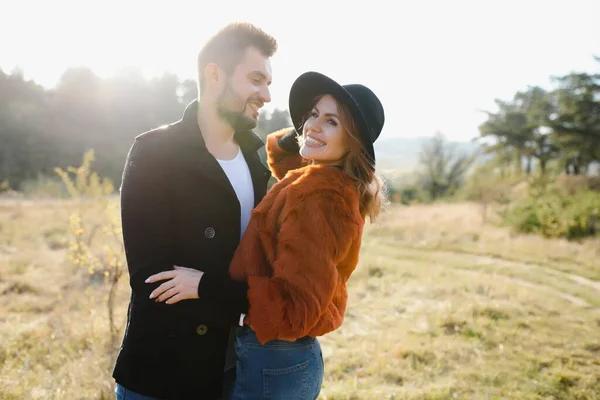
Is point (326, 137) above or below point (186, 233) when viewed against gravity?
above

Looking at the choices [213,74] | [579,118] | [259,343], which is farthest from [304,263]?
[579,118]

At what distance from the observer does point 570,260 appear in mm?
11023

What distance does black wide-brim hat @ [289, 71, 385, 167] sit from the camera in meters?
1.78

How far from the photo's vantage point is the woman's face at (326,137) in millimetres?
1810

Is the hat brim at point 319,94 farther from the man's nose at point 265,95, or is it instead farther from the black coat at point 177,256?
the black coat at point 177,256

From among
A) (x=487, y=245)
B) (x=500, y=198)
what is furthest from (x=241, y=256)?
(x=500, y=198)

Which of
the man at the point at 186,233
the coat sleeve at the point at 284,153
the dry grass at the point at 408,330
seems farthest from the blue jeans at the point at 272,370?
the coat sleeve at the point at 284,153

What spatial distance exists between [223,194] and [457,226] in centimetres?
1593

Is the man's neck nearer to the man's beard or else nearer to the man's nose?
the man's beard

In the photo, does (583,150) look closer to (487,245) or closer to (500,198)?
(500,198)

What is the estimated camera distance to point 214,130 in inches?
79.7

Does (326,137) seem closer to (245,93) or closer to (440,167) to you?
(245,93)

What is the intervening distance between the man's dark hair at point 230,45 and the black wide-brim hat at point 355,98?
28cm

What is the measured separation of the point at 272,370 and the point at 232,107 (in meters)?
1.10
